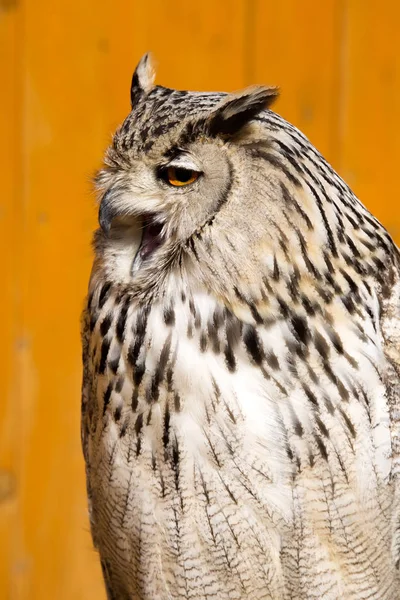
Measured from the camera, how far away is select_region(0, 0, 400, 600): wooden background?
1799mm

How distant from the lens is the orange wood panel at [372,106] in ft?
6.74

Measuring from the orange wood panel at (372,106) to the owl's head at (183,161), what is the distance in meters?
→ 1.07

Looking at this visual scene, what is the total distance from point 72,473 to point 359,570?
3.07ft

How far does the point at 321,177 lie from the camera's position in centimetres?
108

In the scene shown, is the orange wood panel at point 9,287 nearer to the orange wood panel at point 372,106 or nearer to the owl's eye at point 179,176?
the orange wood panel at point 372,106

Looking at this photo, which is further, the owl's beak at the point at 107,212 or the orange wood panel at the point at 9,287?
the orange wood panel at the point at 9,287

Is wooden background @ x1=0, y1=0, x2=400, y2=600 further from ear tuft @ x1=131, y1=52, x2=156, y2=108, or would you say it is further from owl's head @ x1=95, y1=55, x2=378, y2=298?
owl's head @ x1=95, y1=55, x2=378, y2=298

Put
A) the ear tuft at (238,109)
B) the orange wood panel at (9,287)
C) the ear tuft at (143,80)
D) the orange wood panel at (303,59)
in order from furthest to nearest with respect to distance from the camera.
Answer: the orange wood panel at (303,59) < the orange wood panel at (9,287) < the ear tuft at (143,80) < the ear tuft at (238,109)

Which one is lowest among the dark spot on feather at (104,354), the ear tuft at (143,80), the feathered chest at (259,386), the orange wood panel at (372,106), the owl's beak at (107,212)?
the feathered chest at (259,386)

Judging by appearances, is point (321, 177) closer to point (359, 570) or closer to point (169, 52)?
point (359, 570)

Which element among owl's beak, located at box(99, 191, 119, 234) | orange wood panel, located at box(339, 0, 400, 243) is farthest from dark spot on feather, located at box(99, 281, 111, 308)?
orange wood panel, located at box(339, 0, 400, 243)

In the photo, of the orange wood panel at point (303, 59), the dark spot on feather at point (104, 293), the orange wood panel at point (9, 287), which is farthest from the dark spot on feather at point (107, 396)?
the orange wood panel at point (303, 59)

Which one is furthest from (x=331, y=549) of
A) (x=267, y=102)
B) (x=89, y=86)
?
(x=89, y=86)

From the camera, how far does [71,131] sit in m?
1.83
